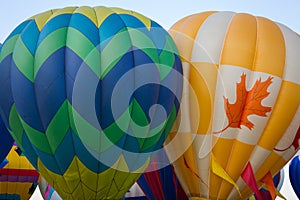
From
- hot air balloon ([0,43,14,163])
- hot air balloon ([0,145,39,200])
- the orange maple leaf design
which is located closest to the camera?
the orange maple leaf design

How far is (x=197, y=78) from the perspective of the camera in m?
8.99

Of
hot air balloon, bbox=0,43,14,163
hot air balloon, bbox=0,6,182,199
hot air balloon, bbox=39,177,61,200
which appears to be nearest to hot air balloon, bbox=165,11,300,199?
hot air balloon, bbox=0,6,182,199

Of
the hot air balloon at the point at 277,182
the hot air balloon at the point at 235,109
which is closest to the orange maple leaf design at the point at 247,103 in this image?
the hot air balloon at the point at 235,109

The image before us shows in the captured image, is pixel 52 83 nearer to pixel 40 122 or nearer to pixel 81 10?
pixel 40 122

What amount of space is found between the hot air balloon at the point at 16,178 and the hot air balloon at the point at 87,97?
17.7ft

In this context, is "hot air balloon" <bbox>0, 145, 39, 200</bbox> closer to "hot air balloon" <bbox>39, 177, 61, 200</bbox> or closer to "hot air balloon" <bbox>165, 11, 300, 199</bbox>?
"hot air balloon" <bbox>39, 177, 61, 200</bbox>

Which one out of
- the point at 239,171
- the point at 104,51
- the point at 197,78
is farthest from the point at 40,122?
the point at 239,171

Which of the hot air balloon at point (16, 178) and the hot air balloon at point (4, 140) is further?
the hot air balloon at point (16, 178)

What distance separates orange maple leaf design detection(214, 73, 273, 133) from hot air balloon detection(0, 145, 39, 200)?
20.1 ft

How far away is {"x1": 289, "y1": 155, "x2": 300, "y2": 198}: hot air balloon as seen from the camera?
1573 cm

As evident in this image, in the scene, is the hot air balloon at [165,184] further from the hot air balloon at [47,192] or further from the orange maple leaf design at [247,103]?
the hot air balloon at [47,192]

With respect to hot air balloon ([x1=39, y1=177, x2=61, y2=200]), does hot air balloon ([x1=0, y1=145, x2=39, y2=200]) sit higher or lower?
higher

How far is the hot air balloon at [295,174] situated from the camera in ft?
51.6

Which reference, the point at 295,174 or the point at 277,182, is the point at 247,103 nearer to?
the point at 277,182
